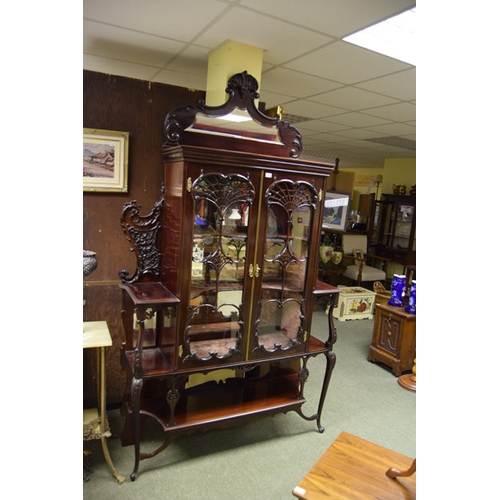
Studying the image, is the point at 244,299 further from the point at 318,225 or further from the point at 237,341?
the point at 318,225

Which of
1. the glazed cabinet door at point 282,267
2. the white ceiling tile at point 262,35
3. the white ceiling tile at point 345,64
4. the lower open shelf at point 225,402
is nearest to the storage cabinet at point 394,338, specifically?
the lower open shelf at point 225,402

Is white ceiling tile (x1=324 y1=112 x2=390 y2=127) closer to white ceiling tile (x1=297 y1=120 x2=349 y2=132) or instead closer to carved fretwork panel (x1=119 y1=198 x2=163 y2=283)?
white ceiling tile (x1=297 y1=120 x2=349 y2=132)

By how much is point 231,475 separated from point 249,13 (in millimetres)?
2362

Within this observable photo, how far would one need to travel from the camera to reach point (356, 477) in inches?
58.3

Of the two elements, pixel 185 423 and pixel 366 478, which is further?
pixel 185 423

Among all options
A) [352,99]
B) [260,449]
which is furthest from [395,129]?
[260,449]

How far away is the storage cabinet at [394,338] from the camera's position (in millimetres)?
3572

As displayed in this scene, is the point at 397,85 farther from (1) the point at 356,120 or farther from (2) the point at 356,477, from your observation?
(2) the point at 356,477

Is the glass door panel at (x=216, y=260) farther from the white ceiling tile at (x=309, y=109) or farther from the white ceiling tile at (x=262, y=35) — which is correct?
the white ceiling tile at (x=309, y=109)

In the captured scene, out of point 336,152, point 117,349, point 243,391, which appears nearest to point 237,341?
point 243,391


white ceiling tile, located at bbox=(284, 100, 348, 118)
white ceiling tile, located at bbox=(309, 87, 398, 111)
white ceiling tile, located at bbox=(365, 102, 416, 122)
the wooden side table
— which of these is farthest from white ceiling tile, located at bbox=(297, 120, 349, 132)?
the wooden side table

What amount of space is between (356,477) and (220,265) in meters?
1.19
